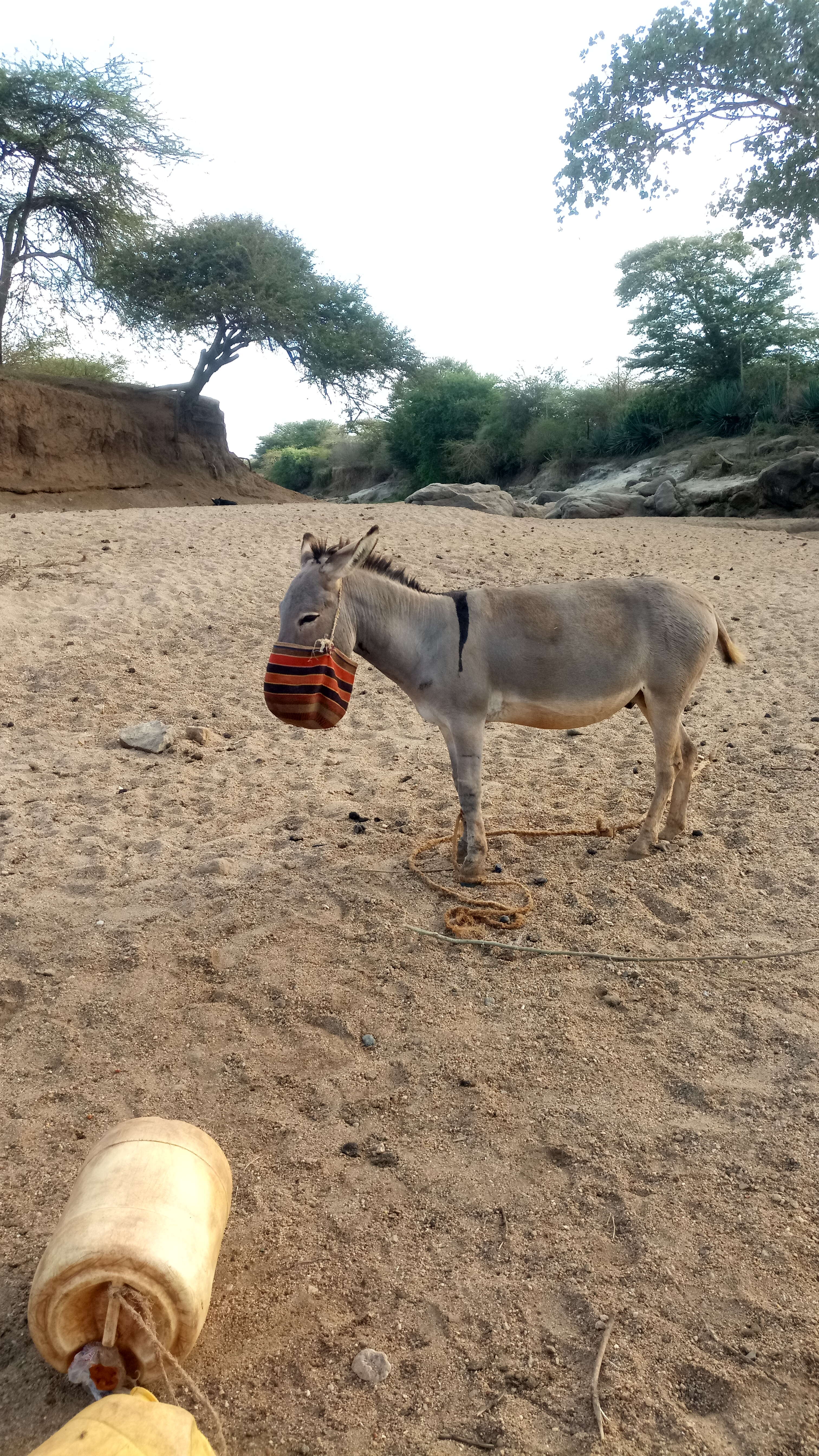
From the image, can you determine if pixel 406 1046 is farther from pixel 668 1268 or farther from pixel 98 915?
pixel 98 915

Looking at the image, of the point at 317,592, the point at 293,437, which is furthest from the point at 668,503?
the point at 293,437

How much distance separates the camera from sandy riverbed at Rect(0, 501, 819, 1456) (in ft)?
7.30

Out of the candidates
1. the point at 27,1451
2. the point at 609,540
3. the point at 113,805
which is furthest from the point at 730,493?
the point at 27,1451

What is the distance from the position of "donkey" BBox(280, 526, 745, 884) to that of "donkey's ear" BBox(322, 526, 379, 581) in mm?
64

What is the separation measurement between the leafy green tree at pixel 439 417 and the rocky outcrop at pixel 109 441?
10033mm

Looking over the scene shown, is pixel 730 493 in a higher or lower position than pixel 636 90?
lower

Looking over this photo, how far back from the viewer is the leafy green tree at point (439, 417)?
1491 inches

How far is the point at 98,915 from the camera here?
15.2 feet

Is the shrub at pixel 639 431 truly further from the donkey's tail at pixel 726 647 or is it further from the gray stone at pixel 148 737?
the donkey's tail at pixel 726 647

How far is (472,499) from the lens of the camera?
2056cm

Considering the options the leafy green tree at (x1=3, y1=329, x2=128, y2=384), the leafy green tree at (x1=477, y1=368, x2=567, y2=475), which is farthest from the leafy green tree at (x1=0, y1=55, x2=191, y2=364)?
the leafy green tree at (x1=477, y1=368, x2=567, y2=475)

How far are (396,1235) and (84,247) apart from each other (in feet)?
95.5

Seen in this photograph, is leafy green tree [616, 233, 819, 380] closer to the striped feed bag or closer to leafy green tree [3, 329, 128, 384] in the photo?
leafy green tree [3, 329, 128, 384]

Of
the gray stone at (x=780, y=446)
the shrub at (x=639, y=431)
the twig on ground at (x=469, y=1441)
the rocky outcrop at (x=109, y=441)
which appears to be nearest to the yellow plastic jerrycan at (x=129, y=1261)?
the twig on ground at (x=469, y=1441)
